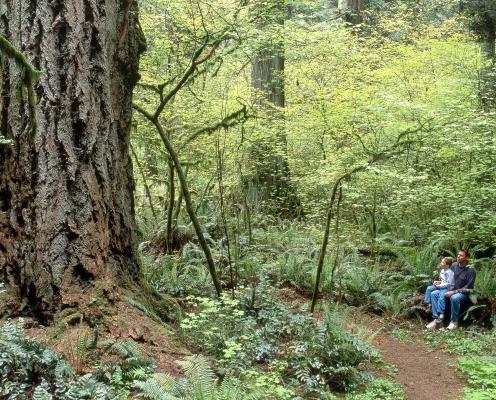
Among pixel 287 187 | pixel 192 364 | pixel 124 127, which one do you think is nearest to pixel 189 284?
pixel 124 127

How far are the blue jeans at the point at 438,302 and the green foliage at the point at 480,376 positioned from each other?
6.37ft

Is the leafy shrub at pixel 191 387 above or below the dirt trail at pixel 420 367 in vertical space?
above

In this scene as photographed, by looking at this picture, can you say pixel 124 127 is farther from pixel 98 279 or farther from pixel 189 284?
pixel 189 284

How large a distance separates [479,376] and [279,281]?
3.97 metres

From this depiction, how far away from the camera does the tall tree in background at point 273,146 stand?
502 inches

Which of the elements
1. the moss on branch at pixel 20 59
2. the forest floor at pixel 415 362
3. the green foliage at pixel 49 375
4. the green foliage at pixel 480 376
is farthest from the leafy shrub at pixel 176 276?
the moss on branch at pixel 20 59

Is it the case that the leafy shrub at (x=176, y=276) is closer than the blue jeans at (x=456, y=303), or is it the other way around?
the leafy shrub at (x=176, y=276)

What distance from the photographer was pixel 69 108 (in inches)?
172

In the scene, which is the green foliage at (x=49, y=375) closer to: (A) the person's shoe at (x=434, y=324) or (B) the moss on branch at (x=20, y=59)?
(B) the moss on branch at (x=20, y=59)

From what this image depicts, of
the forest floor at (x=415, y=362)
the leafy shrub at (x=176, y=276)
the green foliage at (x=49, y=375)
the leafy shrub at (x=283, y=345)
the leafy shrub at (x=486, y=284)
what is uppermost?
the green foliage at (x=49, y=375)

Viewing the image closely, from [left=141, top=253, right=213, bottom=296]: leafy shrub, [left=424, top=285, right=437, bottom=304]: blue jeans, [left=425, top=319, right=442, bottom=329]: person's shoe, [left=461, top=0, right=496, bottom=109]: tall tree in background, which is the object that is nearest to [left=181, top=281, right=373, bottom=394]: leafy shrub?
[left=141, top=253, right=213, bottom=296]: leafy shrub

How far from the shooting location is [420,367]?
23.2ft

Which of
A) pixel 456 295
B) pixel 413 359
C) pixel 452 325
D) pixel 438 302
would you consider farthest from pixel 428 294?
pixel 413 359

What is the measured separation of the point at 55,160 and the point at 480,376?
19.6 feet
